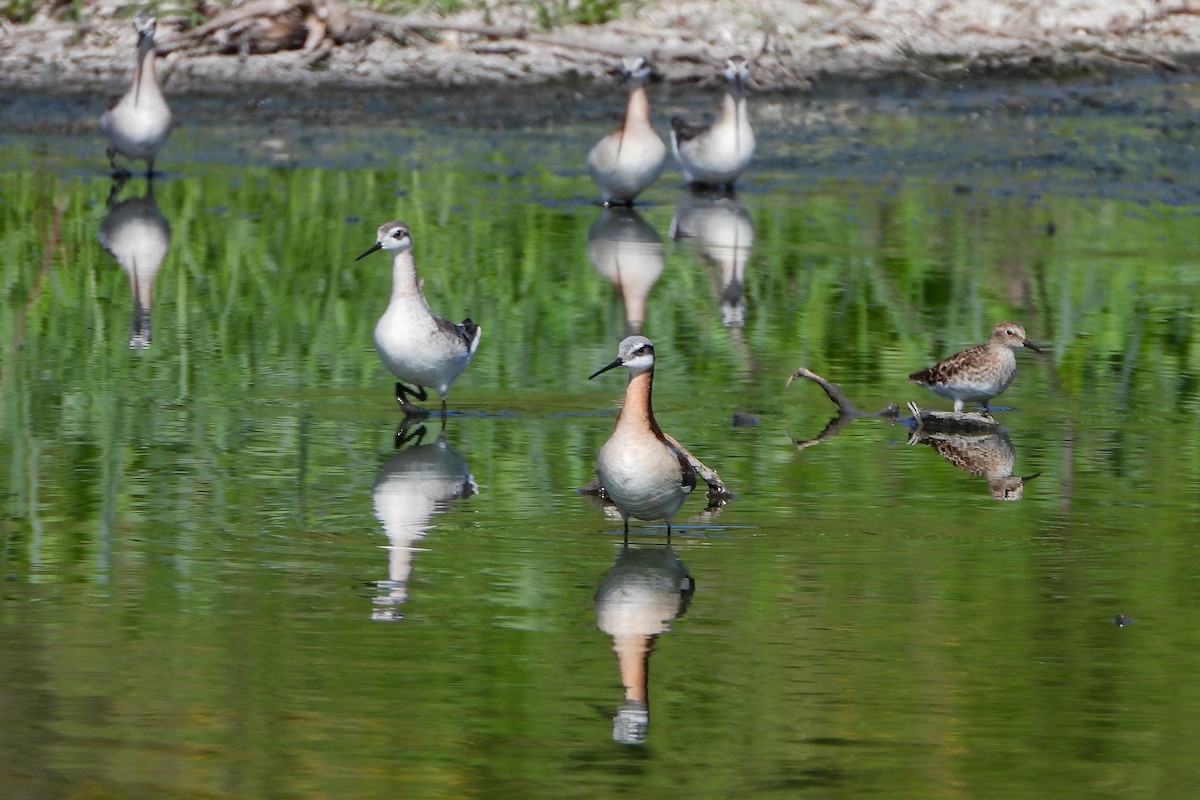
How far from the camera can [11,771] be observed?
546 centimetres

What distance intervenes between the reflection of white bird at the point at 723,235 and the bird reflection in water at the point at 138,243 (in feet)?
10.4

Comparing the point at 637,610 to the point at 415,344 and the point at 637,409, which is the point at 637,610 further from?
the point at 415,344

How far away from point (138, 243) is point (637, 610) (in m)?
8.92

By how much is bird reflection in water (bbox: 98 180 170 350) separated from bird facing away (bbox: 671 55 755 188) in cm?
421

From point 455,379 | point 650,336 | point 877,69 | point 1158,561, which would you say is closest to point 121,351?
point 455,379

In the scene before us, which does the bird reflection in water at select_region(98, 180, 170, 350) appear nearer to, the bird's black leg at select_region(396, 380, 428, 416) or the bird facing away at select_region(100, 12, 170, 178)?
the bird facing away at select_region(100, 12, 170, 178)

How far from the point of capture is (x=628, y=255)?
49.1 ft

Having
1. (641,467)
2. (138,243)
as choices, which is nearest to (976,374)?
(641,467)

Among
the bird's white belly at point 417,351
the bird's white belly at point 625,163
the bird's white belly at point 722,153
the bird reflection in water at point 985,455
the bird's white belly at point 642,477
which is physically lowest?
the bird's white belly at point 642,477

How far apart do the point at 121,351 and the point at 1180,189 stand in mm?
9531

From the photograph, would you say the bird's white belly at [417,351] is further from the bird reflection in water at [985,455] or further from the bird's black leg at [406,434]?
the bird reflection in water at [985,455]

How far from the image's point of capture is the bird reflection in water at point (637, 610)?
5898mm

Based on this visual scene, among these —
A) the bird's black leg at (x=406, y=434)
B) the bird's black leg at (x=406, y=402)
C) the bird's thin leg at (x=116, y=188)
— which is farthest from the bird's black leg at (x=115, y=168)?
the bird's black leg at (x=406, y=434)

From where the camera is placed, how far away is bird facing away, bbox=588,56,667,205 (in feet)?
56.0
